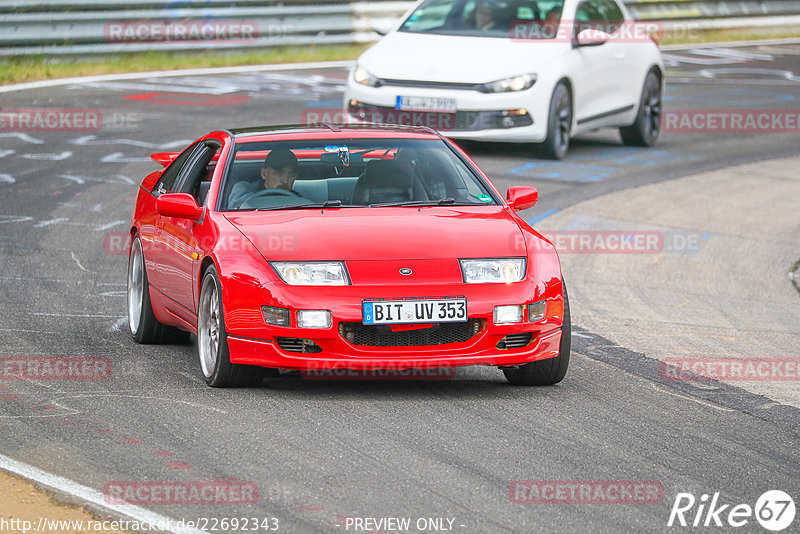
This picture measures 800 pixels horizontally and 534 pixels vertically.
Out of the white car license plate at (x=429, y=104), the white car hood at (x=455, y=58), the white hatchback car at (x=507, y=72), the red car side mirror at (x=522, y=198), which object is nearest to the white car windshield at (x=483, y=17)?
the white hatchback car at (x=507, y=72)

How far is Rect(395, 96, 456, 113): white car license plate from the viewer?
15.6 metres

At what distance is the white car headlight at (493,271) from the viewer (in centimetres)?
763

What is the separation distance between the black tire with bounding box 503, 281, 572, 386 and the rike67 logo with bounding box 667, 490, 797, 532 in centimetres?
204

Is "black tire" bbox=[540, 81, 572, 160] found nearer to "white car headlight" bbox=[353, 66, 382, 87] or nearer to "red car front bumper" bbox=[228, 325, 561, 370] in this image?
Result: "white car headlight" bbox=[353, 66, 382, 87]

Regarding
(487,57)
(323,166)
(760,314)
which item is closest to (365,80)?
(487,57)

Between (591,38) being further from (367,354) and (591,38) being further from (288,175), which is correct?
(367,354)

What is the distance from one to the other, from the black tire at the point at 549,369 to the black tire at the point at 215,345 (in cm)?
139

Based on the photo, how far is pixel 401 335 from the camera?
749 cm

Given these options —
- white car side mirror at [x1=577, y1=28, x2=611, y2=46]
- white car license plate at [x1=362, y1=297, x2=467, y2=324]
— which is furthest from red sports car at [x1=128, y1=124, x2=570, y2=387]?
white car side mirror at [x1=577, y1=28, x2=611, y2=46]

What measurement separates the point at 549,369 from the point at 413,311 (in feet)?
3.15

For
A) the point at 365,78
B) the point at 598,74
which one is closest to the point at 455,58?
the point at 365,78

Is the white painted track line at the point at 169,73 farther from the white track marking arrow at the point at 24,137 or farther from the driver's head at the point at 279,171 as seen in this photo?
the driver's head at the point at 279,171

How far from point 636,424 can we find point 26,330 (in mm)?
3992

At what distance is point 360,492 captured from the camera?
19.3 ft
